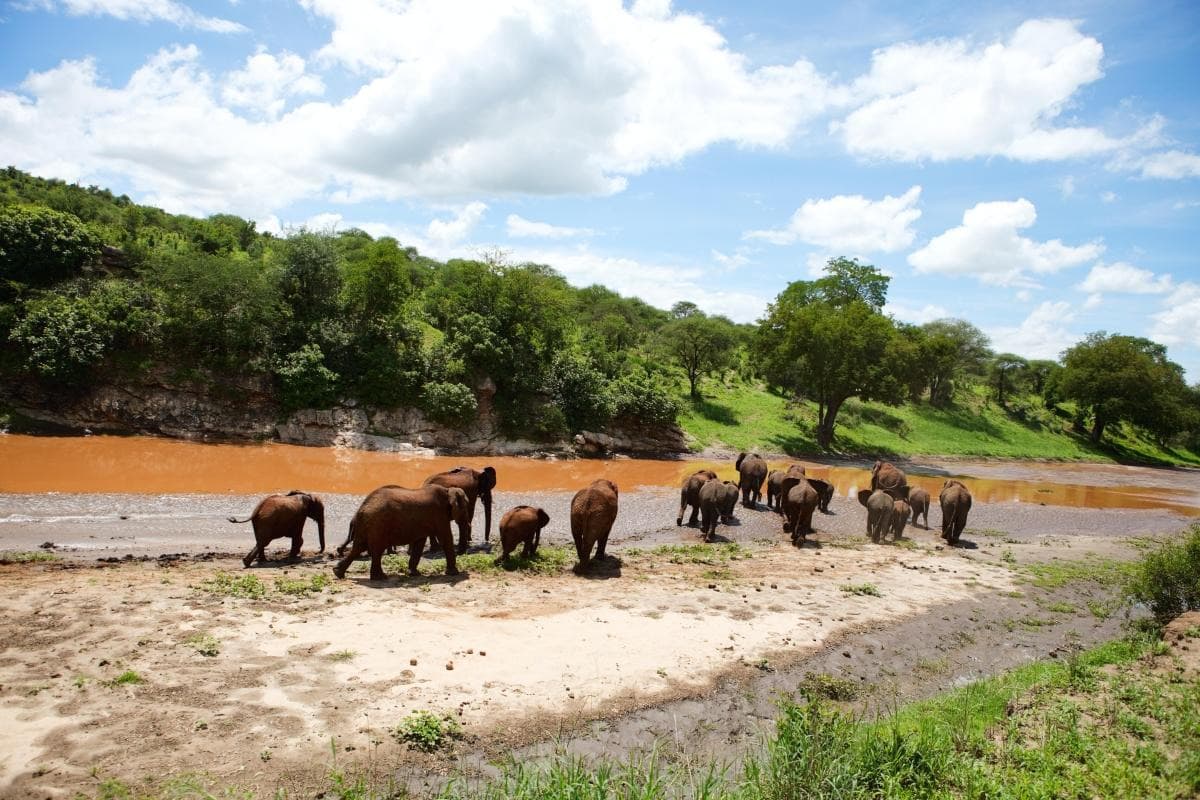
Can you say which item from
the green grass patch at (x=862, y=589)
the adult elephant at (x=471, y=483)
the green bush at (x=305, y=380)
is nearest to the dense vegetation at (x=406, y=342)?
the green bush at (x=305, y=380)

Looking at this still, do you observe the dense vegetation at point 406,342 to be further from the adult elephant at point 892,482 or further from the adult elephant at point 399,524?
the adult elephant at point 399,524

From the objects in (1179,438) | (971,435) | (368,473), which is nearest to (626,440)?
(368,473)

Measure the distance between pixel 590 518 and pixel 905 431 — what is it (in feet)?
149

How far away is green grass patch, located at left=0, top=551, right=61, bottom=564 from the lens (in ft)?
37.0

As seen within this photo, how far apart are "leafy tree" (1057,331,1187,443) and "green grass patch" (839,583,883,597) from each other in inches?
2336

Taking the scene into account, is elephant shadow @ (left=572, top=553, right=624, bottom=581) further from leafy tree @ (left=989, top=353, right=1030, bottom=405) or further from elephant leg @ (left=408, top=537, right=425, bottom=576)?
leafy tree @ (left=989, top=353, right=1030, bottom=405)

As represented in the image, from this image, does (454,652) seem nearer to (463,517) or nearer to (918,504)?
(463,517)

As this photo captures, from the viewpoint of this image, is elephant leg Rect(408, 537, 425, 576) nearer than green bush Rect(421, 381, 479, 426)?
Yes

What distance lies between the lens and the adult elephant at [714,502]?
17.7m

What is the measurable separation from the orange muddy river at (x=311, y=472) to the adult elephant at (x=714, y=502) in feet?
25.7

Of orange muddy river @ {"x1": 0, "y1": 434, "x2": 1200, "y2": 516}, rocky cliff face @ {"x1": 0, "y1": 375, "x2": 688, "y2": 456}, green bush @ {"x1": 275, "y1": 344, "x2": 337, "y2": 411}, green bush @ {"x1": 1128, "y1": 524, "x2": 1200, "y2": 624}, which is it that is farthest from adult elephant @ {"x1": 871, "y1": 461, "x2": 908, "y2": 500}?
green bush @ {"x1": 275, "y1": 344, "x2": 337, "y2": 411}

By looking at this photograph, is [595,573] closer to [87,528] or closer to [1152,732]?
[1152,732]

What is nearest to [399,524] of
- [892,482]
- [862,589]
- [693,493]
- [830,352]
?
[862,589]

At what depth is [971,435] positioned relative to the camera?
53.9 metres
